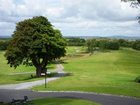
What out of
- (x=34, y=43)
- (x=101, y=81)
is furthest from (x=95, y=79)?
(x=34, y=43)

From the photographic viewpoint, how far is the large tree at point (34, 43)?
75062mm

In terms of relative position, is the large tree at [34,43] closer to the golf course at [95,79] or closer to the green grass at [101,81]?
the golf course at [95,79]

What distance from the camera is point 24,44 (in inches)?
2958

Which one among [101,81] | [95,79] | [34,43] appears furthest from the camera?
[34,43]

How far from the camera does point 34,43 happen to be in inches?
2936

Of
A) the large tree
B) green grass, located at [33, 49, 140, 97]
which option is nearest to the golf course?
green grass, located at [33, 49, 140, 97]

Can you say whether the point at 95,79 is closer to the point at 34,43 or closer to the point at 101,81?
the point at 101,81

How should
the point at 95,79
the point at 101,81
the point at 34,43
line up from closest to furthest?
1. the point at 101,81
2. the point at 95,79
3. the point at 34,43

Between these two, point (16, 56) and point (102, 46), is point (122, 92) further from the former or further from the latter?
point (102, 46)

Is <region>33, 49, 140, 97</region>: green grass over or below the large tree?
below

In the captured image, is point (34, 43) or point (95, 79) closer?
point (95, 79)

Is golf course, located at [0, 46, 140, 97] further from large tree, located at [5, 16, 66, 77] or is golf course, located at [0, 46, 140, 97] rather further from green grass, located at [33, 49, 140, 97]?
large tree, located at [5, 16, 66, 77]

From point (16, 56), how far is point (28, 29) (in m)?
5.61

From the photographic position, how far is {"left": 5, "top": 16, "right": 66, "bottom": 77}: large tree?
75.1 metres
